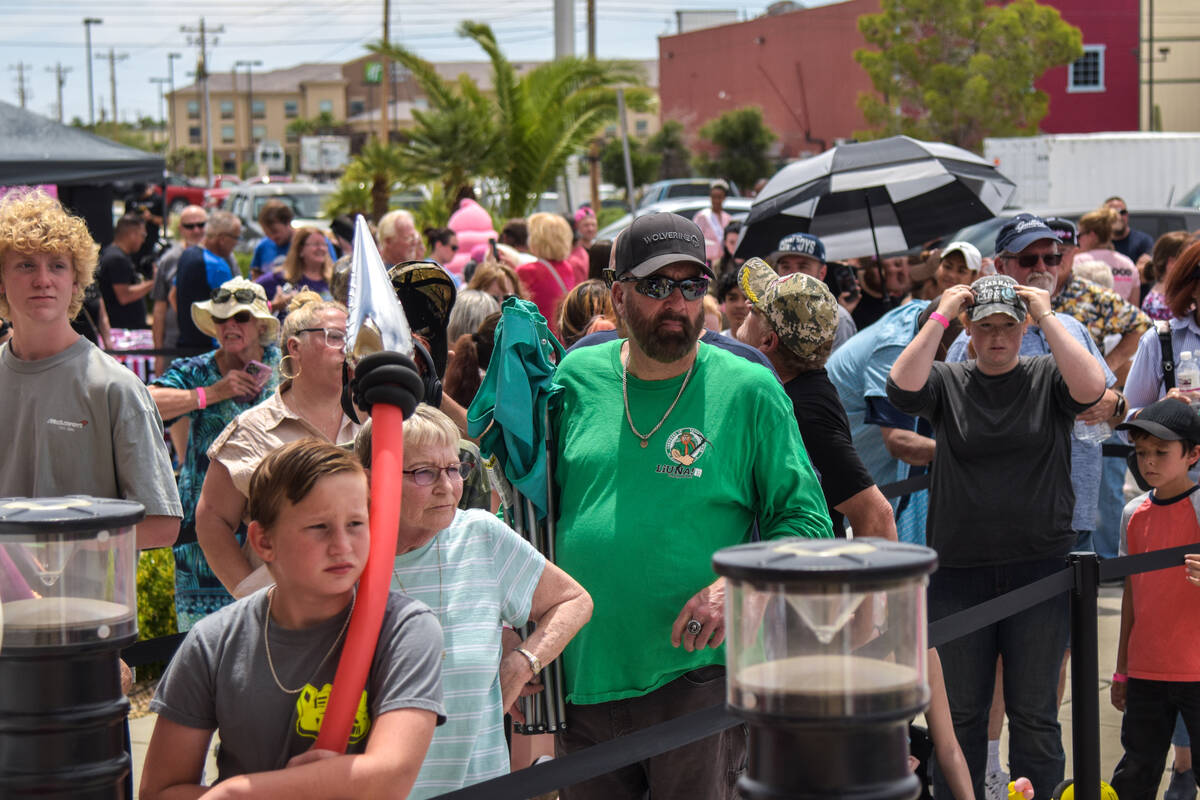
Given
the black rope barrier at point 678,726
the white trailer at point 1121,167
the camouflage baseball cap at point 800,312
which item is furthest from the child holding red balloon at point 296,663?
the white trailer at point 1121,167

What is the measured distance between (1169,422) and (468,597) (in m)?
3.05

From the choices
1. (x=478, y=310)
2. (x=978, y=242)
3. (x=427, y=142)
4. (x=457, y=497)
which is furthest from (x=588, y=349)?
(x=427, y=142)

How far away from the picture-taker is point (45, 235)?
374 centimetres

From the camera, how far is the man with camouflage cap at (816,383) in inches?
163

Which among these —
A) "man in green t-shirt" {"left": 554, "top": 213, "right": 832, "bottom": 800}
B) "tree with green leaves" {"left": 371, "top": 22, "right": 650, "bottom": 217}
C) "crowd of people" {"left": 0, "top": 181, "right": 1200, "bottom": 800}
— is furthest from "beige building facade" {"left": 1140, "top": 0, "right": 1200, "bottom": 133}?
"man in green t-shirt" {"left": 554, "top": 213, "right": 832, "bottom": 800}

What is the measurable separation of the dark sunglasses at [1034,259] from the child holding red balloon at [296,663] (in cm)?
401

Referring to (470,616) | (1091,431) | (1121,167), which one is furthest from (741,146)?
(470,616)

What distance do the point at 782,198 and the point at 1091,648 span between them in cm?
451

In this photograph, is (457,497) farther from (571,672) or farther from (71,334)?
(71,334)

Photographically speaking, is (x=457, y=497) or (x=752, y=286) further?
(x=752, y=286)

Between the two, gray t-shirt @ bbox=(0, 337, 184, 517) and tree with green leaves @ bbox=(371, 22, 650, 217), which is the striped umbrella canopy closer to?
gray t-shirt @ bbox=(0, 337, 184, 517)

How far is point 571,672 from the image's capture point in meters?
3.62

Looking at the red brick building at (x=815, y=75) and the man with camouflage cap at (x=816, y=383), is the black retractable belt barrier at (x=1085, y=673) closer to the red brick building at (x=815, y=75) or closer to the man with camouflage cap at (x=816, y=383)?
the man with camouflage cap at (x=816, y=383)

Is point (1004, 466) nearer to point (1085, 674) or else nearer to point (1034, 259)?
point (1085, 674)
